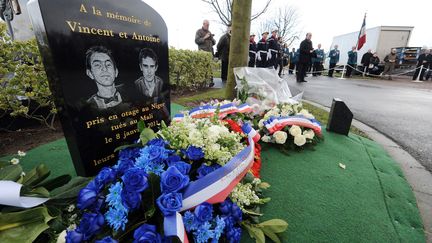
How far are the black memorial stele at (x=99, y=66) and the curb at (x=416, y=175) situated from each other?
2.75 metres

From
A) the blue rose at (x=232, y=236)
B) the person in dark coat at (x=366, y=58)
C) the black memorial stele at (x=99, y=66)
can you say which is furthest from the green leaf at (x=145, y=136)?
the person in dark coat at (x=366, y=58)

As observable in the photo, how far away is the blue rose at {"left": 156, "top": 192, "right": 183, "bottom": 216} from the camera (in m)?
1.18

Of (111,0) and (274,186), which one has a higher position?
(111,0)

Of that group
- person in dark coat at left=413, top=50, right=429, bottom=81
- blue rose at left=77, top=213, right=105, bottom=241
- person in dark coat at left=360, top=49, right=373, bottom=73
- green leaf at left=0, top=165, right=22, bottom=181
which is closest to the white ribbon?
green leaf at left=0, top=165, right=22, bottom=181

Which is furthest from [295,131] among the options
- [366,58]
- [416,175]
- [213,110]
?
[366,58]

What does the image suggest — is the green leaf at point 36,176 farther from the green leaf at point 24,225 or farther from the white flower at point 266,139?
the white flower at point 266,139

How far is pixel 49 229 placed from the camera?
127cm

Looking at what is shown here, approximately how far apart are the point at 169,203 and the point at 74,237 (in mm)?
491

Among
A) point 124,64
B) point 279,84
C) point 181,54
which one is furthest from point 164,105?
point 181,54

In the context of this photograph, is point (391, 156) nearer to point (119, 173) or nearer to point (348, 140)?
point (348, 140)

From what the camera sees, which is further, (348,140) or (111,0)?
(348,140)

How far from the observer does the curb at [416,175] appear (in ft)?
6.52

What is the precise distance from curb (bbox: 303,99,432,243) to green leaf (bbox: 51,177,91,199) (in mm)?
2590

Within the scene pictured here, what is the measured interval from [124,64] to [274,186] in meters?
1.86
